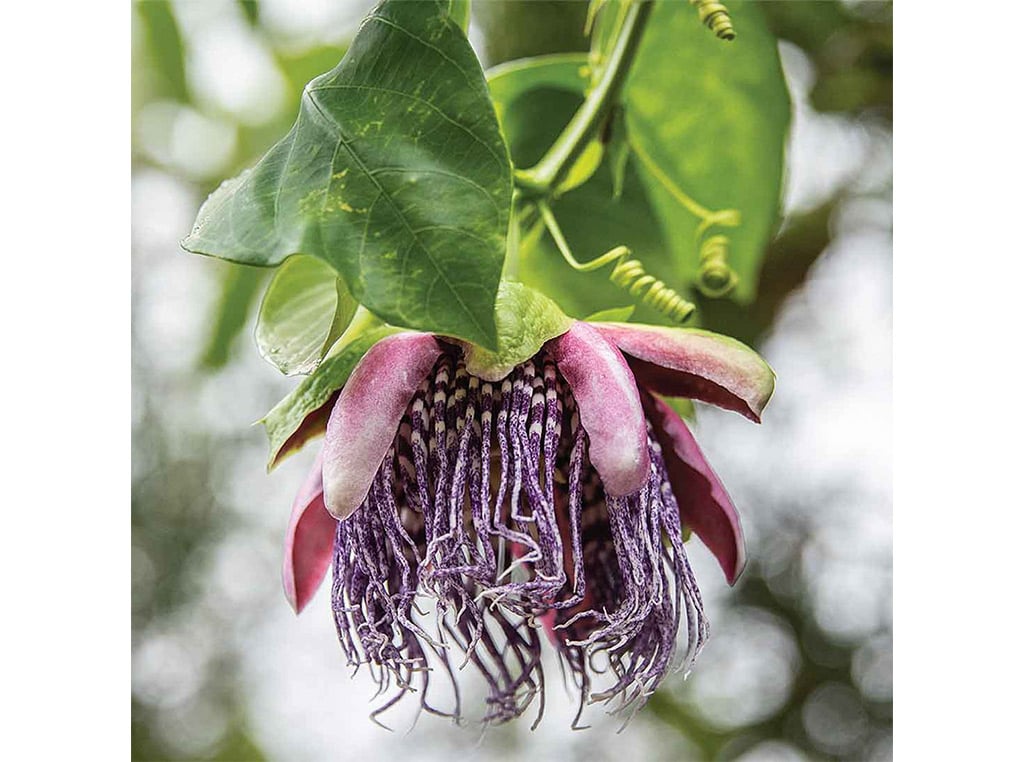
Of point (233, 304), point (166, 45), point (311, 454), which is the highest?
point (166, 45)

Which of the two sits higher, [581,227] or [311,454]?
[581,227]

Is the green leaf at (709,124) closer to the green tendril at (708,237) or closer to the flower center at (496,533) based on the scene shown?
the green tendril at (708,237)

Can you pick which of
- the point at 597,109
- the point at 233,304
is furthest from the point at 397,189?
the point at 233,304

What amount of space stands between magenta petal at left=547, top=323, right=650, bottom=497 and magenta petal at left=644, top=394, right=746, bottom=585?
0.16 ft

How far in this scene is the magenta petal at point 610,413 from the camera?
0.32m

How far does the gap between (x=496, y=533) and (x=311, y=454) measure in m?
0.86

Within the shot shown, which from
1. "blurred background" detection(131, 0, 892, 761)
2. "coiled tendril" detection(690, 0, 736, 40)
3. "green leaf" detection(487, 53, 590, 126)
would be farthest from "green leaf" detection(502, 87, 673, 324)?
"blurred background" detection(131, 0, 892, 761)

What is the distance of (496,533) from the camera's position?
0.34 m

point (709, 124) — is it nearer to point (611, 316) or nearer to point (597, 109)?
point (597, 109)

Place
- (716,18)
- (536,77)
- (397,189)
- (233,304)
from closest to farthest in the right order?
(397,189) → (716,18) → (536,77) → (233,304)

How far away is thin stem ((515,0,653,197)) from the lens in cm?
45

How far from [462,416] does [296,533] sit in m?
0.08

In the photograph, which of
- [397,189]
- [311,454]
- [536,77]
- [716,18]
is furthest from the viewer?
[311,454]
